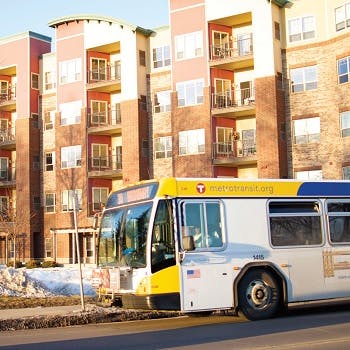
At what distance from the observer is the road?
10484 millimetres

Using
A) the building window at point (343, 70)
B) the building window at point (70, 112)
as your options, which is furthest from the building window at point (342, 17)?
the building window at point (70, 112)

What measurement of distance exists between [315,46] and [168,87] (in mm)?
10845

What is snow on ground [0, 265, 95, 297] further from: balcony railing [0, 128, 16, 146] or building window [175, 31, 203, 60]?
balcony railing [0, 128, 16, 146]

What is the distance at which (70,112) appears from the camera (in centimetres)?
5009

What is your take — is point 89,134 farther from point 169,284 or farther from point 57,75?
point 169,284

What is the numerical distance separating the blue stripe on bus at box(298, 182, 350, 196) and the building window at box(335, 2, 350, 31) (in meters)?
26.0

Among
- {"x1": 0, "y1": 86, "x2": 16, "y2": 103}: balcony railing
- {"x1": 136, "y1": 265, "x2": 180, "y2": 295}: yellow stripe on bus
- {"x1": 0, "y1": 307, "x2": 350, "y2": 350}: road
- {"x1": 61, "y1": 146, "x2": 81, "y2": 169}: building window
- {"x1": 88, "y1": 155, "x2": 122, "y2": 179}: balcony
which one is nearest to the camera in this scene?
{"x1": 0, "y1": 307, "x2": 350, "y2": 350}: road

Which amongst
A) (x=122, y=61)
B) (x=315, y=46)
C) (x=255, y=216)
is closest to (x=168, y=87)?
(x=122, y=61)

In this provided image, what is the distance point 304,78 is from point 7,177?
86.0 ft

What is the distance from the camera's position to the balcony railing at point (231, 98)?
141 feet

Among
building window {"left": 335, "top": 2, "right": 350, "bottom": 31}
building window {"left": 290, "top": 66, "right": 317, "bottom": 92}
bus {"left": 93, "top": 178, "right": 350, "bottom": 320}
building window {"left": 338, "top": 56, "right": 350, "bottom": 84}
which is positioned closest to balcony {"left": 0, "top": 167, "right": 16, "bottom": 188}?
building window {"left": 290, "top": 66, "right": 317, "bottom": 92}

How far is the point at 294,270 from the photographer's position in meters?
14.6

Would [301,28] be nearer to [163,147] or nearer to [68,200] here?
[163,147]

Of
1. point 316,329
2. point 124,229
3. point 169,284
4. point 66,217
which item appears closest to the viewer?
point 316,329
